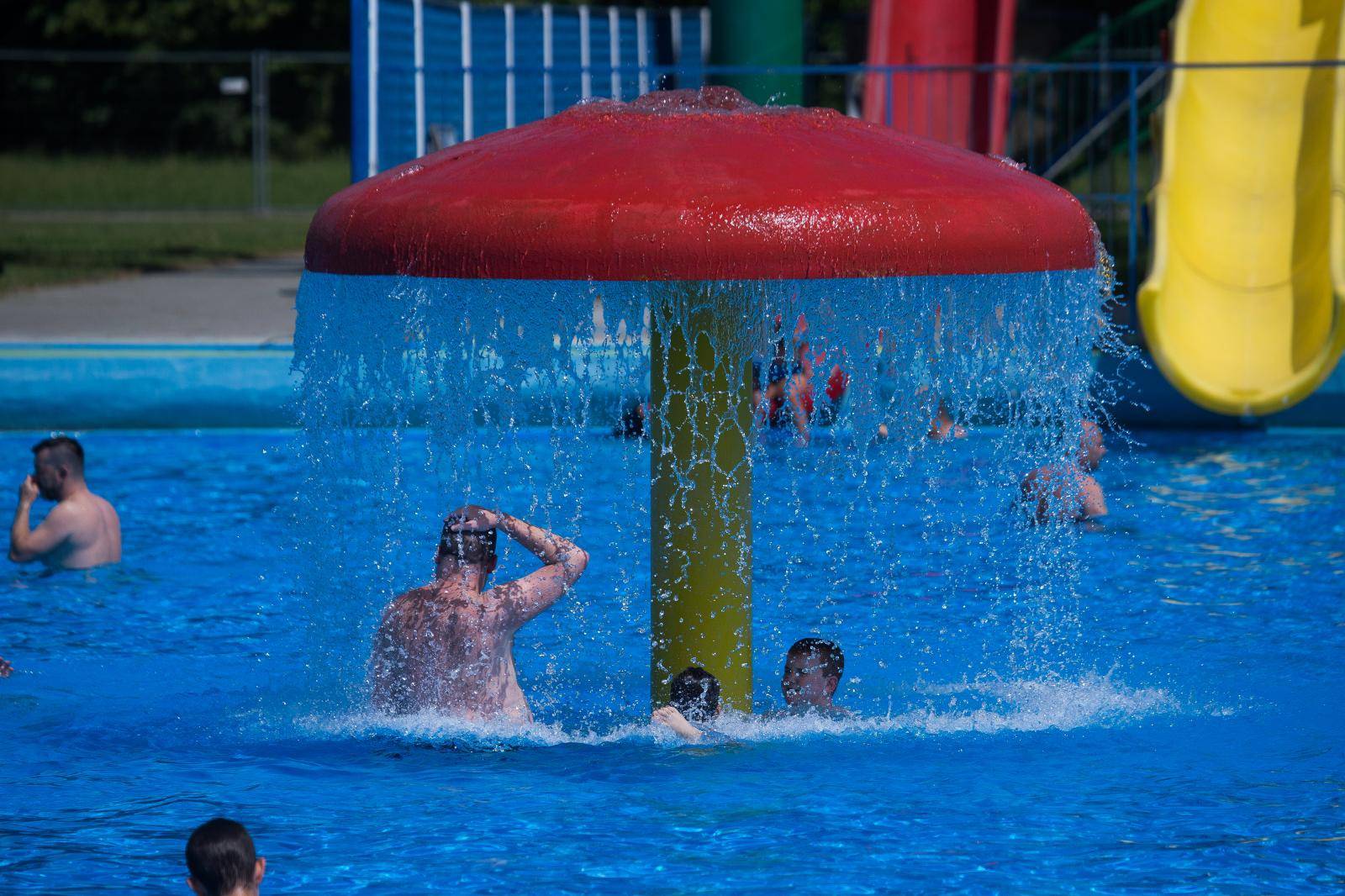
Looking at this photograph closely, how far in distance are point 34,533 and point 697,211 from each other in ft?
15.6

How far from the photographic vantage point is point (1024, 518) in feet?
28.6

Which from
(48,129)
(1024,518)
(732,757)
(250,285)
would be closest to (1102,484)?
(1024,518)

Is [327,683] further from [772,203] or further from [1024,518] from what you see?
[1024,518]

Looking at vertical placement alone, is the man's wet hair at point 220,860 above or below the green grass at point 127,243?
below

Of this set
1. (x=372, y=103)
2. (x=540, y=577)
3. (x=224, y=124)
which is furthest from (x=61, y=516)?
(x=224, y=124)

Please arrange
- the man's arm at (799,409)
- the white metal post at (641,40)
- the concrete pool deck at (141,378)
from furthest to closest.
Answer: the white metal post at (641,40) → the concrete pool deck at (141,378) → the man's arm at (799,409)

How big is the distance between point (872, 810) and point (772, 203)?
179cm

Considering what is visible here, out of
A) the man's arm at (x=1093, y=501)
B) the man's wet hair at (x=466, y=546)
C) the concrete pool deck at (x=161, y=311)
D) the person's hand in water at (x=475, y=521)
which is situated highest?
the person's hand in water at (x=475, y=521)

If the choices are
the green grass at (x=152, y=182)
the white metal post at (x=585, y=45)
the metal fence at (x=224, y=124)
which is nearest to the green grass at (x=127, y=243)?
the metal fence at (x=224, y=124)

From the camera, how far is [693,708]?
5594 millimetres

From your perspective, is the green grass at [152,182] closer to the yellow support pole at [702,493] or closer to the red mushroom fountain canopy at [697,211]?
the yellow support pole at [702,493]

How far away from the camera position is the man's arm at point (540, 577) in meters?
5.56

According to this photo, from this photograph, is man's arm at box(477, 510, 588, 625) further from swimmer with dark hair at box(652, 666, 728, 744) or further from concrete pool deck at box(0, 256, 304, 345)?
concrete pool deck at box(0, 256, 304, 345)

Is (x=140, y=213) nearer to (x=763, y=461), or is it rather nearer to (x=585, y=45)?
(x=585, y=45)
